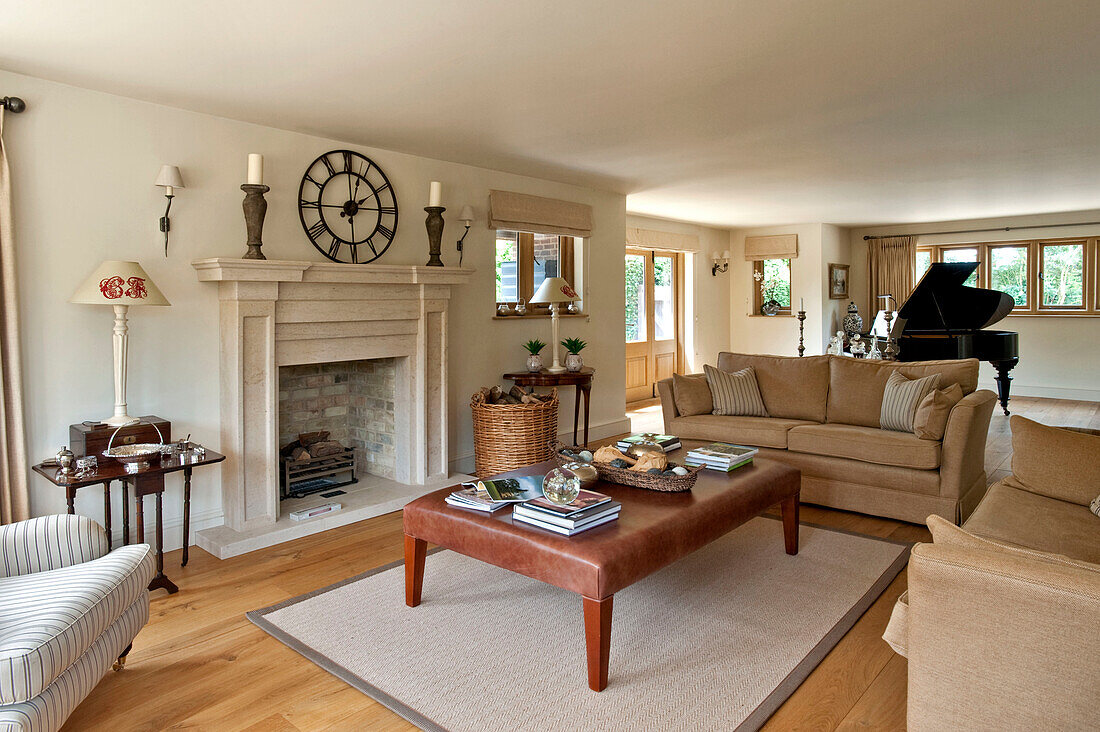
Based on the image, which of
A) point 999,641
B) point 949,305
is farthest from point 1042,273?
point 999,641

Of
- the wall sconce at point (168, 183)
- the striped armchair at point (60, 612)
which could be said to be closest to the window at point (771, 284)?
the wall sconce at point (168, 183)

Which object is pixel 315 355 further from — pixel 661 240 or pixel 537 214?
pixel 661 240

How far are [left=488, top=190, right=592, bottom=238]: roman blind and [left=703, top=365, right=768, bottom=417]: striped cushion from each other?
69.5 inches

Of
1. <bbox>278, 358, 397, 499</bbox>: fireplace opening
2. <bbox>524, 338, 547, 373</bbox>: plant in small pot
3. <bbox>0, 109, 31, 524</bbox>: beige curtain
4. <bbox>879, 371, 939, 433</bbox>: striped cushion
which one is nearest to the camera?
<bbox>0, 109, 31, 524</bbox>: beige curtain

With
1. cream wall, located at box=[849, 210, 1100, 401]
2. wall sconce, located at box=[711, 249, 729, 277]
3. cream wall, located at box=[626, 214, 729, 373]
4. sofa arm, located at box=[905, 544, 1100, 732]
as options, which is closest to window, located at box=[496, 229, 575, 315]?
cream wall, located at box=[626, 214, 729, 373]

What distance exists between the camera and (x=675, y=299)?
9.31 metres

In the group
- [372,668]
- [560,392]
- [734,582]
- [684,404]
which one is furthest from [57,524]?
[560,392]

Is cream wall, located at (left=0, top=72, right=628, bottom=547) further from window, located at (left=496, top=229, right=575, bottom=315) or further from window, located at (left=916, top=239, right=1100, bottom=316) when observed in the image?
window, located at (left=916, top=239, right=1100, bottom=316)

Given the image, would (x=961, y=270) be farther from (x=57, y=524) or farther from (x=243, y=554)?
(x=57, y=524)

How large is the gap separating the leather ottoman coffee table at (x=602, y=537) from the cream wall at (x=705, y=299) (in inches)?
247

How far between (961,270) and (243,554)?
6.85 m

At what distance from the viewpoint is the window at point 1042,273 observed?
8531mm

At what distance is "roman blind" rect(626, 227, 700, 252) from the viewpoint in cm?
804

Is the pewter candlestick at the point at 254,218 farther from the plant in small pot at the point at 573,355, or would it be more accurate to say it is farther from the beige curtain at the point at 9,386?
the plant in small pot at the point at 573,355
